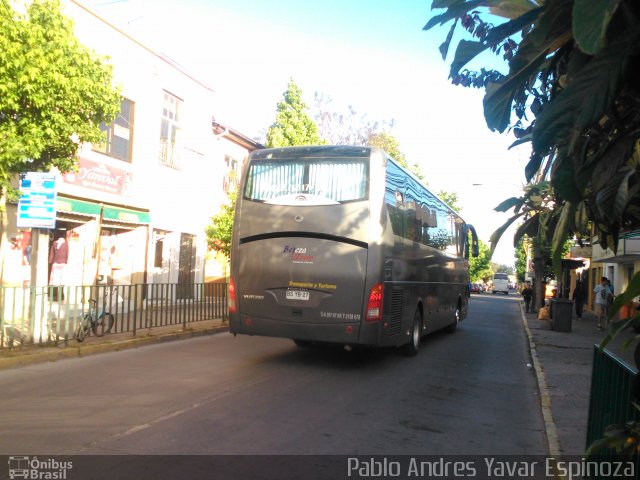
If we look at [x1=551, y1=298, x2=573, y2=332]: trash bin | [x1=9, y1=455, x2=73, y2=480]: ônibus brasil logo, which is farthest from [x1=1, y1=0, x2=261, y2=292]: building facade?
[x1=551, y1=298, x2=573, y2=332]: trash bin

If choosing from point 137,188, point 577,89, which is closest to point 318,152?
point 577,89

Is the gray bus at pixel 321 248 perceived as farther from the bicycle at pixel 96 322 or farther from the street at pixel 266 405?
the bicycle at pixel 96 322

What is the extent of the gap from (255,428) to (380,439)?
132 cm

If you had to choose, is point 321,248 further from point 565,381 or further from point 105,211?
point 105,211

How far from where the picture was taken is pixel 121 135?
16750 millimetres

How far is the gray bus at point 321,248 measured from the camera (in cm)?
910

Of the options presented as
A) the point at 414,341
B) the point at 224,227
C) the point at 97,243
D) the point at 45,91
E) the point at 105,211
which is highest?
the point at 45,91

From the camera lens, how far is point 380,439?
19.1 ft

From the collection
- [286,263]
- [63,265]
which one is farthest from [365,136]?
[286,263]

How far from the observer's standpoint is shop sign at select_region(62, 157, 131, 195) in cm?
1463

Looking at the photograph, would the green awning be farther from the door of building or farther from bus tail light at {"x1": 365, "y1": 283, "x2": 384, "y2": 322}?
bus tail light at {"x1": 365, "y1": 283, "x2": 384, "y2": 322}

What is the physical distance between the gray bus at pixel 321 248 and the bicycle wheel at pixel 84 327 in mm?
3112

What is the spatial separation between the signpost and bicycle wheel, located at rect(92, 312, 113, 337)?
2.44m

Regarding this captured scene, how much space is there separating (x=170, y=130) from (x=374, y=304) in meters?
12.9
